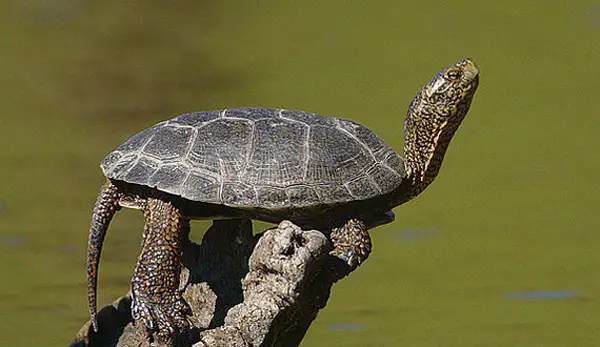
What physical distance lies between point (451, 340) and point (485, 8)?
1123 centimetres

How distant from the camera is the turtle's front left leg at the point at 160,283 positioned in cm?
417

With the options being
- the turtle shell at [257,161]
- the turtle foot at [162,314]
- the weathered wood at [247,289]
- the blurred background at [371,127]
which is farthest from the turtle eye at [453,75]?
the blurred background at [371,127]

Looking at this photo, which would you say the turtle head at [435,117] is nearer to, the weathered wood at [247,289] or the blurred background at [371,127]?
the weathered wood at [247,289]

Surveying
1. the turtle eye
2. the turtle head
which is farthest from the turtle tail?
the turtle eye

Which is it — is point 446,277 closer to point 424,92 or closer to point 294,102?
point 424,92

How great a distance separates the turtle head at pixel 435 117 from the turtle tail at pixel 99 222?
3.59 ft

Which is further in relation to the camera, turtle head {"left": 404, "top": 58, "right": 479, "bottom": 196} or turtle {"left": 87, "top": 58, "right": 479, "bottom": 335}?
turtle head {"left": 404, "top": 58, "right": 479, "bottom": 196}

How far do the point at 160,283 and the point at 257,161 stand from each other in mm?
537

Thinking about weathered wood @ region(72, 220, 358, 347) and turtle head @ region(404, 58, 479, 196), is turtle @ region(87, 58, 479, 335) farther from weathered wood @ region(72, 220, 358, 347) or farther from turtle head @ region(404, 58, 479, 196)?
weathered wood @ region(72, 220, 358, 347)

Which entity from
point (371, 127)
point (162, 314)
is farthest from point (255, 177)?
point (371, 127)

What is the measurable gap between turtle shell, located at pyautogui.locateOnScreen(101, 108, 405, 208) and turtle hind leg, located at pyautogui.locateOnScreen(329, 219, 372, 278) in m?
0.12

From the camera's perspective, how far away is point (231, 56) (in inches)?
658

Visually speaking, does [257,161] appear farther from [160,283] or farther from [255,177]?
[160,283]

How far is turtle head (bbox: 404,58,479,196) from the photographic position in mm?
4539
